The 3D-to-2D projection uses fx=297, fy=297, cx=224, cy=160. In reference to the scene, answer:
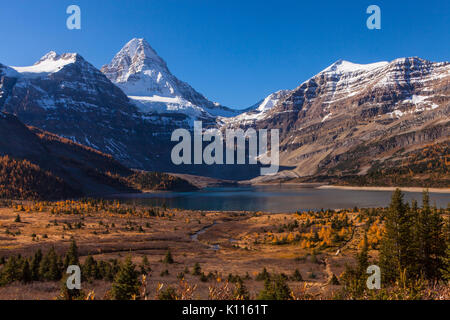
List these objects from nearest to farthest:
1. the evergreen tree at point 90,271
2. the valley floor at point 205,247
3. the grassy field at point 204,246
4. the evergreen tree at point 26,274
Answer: the evergreen tree at point 26,274 → the evergreen tree at point 90,271 → the valley floor at point 205,247 → the grassy field at point 204,246

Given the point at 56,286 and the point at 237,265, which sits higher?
the point at 56,286

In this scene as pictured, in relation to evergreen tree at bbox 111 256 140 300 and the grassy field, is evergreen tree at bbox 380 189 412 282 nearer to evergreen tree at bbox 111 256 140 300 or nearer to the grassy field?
the grassy field

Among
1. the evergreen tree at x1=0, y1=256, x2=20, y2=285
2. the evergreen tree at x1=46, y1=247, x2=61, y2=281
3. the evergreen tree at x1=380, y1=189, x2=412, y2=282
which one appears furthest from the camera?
the evergreen tree at x1=46, y1=247, x2=61, y2=281

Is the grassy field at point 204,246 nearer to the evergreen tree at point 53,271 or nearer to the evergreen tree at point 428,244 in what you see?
the evergreen tree at point 53,271

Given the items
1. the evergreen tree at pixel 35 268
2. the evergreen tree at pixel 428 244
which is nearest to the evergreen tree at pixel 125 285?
the evergreen tree at pixel 35 268

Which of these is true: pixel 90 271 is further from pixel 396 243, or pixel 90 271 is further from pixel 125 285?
pixel 396 243

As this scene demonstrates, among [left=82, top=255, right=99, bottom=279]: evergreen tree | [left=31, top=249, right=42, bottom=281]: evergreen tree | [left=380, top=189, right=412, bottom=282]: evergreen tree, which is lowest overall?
[left=82, top=255, right=99, bottom=279]: evergreen tree

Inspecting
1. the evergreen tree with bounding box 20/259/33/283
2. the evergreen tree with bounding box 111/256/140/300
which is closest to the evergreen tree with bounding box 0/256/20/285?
the evergreen tree with bounding box 20/259/33/283

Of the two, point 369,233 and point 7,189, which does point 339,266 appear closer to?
point 369,233

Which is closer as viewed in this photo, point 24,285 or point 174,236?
point 24,285

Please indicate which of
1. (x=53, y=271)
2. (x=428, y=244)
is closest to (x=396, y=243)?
(x=428, y=244)
